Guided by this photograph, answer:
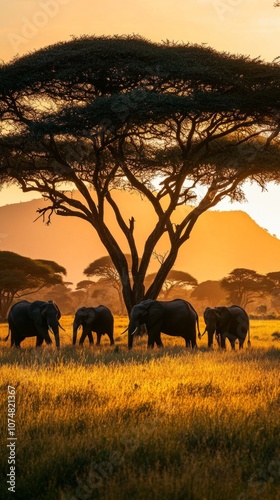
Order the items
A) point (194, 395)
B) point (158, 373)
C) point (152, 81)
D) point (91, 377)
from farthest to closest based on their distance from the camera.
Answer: point (152, 81), point (158, 373), point (91, 377), point (194, 395)

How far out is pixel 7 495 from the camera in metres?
6.46

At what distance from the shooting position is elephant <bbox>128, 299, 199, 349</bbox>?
67.6 ft

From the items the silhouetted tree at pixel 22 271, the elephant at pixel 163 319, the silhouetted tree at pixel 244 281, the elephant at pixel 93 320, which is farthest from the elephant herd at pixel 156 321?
the silhouetted tree at pixel 244 281

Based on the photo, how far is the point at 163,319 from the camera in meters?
21.0

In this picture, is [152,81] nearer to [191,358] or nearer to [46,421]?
[191,358]

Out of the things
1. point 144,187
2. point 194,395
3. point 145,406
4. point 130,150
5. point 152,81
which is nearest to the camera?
point 145,406

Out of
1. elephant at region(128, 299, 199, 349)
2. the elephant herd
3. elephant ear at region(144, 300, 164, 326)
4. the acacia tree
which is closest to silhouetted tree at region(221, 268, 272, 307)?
the acacia tree

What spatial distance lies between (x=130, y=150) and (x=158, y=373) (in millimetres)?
16423

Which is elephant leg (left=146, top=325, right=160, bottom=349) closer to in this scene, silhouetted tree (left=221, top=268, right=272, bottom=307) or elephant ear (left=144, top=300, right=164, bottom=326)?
elephant ear (left=144, top=300, right=164, bottom=326)

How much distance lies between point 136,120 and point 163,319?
6.11 metres

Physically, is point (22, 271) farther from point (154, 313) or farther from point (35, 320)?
point (154, 313)

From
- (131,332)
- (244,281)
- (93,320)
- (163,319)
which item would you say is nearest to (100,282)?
(244,281)

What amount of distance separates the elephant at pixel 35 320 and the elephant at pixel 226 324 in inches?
162

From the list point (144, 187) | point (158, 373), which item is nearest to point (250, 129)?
point (144, 187)
